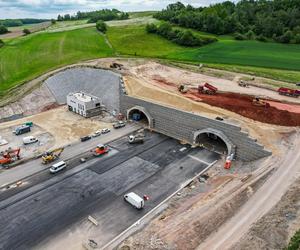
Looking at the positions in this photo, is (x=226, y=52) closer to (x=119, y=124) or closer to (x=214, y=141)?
(x=214, y=141)

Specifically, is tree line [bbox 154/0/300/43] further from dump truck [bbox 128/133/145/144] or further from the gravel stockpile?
dump truck [bbox 128/133/145/144]

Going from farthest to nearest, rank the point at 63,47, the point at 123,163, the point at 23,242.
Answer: the point at 63,47
the point at 123,163
the point at 23,242

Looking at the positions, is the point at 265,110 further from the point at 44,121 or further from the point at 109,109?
the point at 44,121

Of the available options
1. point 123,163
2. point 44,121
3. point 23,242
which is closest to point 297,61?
point 123,163

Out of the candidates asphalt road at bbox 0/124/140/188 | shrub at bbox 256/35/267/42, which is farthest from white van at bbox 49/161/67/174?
shrub at bbox 256/35/267/42

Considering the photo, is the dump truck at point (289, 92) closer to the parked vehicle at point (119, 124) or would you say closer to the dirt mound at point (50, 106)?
the parked vehicle at point (119, 124)

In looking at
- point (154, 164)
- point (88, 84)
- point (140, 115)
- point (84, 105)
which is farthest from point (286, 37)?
point (154, 164)
